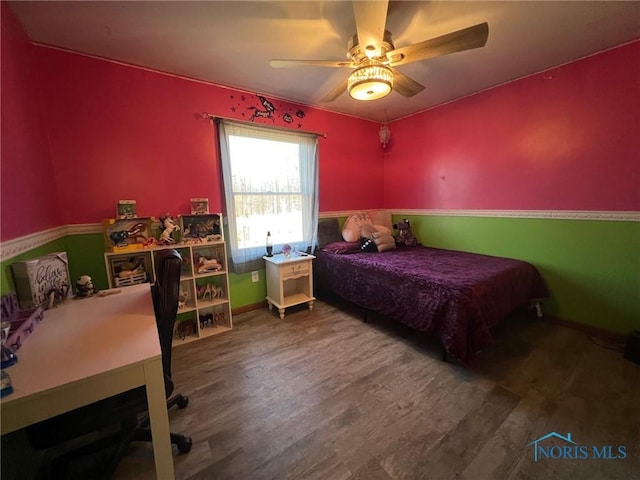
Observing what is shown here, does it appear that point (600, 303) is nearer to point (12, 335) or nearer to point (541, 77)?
point (541, 77)

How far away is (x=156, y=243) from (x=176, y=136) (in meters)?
1.03

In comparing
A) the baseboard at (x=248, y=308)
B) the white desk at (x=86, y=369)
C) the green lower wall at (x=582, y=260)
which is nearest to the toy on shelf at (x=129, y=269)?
the white desk at (x=86, y=369)

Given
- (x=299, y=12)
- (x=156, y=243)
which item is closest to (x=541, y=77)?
(x=299, y=12)

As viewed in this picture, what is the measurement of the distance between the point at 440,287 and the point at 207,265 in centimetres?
211

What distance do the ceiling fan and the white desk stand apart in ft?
5.85

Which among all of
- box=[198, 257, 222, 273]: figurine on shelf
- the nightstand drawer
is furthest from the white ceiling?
the nightstand drawer

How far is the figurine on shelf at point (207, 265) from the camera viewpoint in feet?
8.00

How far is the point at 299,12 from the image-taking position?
5.24 feet

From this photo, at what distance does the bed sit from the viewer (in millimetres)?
1792

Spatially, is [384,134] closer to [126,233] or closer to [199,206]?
[199,206]

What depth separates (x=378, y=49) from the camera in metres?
1.56

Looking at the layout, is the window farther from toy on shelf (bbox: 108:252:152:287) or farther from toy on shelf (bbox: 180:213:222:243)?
toy on shelf (bbox: 108:252:152:287)

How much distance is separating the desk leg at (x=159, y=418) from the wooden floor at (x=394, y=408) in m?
0.36

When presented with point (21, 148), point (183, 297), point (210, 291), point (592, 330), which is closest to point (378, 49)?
point (21, 148)
